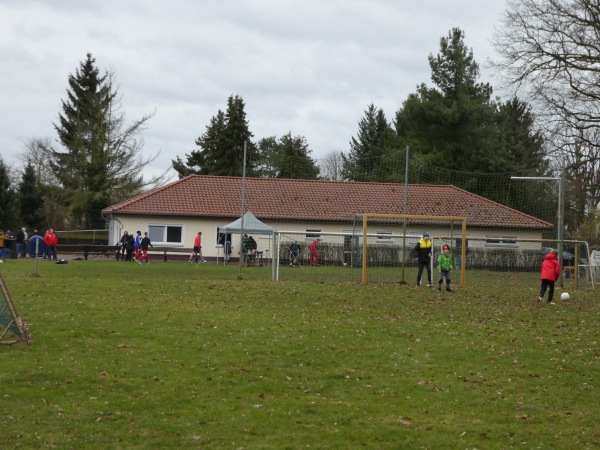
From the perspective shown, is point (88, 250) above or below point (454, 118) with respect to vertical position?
below

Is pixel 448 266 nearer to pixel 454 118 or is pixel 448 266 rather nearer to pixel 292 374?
pixel 292 374

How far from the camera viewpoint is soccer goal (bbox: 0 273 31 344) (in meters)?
14.6

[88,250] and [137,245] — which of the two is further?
[88,250]

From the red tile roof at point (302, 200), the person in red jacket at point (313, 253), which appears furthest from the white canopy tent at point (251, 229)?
the red tile roof at point (302, 200)

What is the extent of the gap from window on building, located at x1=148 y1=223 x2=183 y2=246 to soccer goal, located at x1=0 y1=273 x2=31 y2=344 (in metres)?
36.2

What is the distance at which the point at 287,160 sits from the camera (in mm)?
49594

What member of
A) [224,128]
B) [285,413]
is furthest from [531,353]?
[224,128]

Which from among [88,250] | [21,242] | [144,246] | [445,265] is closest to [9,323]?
[445,265]

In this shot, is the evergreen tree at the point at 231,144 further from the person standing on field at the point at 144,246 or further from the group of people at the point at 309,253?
the group of people at the point at 309,253

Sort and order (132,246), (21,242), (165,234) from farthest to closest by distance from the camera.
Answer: (165,234), (21,242), (132,246)

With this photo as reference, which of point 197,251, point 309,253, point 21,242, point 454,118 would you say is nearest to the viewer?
point 309,253

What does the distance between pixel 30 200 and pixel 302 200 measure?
96.0 feet

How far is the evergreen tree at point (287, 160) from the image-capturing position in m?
45.4

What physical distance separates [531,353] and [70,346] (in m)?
8.47
